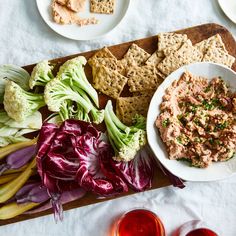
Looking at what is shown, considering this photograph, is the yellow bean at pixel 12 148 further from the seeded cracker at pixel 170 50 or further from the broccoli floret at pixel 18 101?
the seeded cracker at pixel 170 50

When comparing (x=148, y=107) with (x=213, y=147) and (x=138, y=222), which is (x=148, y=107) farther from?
(x=138, y=222)

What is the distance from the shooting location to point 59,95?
197 cm

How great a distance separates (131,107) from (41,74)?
418 mm

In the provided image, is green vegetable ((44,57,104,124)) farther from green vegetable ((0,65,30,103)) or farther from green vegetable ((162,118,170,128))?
green vegetable ((162,118,170,128))

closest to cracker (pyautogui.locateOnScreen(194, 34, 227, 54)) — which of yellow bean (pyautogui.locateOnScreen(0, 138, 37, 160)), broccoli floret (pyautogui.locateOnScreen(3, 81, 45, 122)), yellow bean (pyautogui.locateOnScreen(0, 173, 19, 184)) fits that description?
broccoli floret (pyautogui.locateOnScreen(3, 81, 45, 122))

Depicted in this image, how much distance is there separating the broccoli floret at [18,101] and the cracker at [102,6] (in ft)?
1.65

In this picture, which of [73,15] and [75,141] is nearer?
[75,141]

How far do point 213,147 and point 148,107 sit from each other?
335 mm

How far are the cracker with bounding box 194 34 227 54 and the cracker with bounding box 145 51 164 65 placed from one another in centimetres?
17

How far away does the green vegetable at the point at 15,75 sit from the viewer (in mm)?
2053

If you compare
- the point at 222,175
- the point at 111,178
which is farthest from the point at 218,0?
the point at 111,178

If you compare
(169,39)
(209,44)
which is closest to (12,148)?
(169,39)

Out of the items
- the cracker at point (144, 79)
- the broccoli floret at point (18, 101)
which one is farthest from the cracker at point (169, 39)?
the broccoli floret at point (18, 101)

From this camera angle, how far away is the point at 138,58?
6.95 feet
